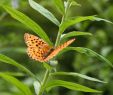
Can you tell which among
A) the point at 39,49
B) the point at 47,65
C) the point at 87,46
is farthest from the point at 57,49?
the point at 87,46

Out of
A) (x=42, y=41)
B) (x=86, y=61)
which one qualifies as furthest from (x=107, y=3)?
(x=42, y=41)

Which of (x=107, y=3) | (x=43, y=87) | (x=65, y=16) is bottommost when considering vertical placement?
(x=107, y=3)

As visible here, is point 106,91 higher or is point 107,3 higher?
point 107,3

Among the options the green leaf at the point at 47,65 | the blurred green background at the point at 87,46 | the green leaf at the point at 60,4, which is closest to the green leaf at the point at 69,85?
the green leaf at the point at 47,65

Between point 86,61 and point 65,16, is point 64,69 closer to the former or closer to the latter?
point 86,61

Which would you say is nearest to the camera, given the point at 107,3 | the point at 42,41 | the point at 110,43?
the point at 42,41

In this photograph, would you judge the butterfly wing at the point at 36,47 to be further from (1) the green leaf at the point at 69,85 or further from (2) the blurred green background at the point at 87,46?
(2) the blurred green background at the point at 87,46

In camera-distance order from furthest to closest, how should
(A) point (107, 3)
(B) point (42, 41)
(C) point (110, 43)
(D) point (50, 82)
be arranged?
(A) point (107, 3), (C) point (110, 43), (B) point (42, 41), (D) point (50, 82)

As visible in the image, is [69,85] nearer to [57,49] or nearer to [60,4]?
[57,49]

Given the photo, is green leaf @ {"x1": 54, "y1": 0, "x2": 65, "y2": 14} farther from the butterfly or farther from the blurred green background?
the blurred green background
